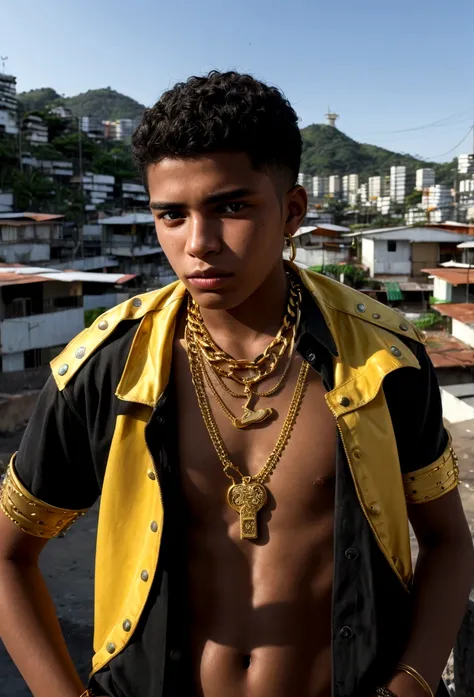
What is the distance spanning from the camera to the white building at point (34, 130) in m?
61.1

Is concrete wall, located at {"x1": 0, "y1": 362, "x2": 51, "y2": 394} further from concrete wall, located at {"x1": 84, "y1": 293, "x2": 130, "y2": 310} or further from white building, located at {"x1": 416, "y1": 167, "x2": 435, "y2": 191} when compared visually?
white building, located at {"x1": 416, "y1": 167, "x2": 435, "y2": 191}

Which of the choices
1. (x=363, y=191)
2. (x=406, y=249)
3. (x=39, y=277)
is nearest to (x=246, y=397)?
(x=39, y=277)

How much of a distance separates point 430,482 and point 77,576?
10898mm

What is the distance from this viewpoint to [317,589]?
1.85 meters

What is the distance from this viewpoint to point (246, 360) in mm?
2035

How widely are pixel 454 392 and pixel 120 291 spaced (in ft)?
78.2

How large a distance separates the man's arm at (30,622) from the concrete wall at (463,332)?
21.4m

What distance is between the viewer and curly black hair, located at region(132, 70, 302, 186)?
5.76 feet

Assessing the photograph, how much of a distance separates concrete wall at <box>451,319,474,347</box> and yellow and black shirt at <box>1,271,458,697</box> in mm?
20957

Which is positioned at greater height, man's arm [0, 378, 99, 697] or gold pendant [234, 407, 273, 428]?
gold pendant [234, 407, 273, 428]

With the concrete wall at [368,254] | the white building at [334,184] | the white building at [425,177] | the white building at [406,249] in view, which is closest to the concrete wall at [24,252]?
the concrete wall at [368,254]

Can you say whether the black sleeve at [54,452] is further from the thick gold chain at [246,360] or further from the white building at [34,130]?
the white building at [34,130]

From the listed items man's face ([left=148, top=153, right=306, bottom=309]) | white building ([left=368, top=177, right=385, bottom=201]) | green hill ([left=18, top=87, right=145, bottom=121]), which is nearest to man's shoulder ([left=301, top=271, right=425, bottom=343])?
man's face ([left=148, top=153, right=306, bottom=309])

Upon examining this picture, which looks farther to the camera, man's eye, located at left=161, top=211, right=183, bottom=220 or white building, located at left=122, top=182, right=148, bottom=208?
white building, located at left=122, top=182, right=148, bottom=208
